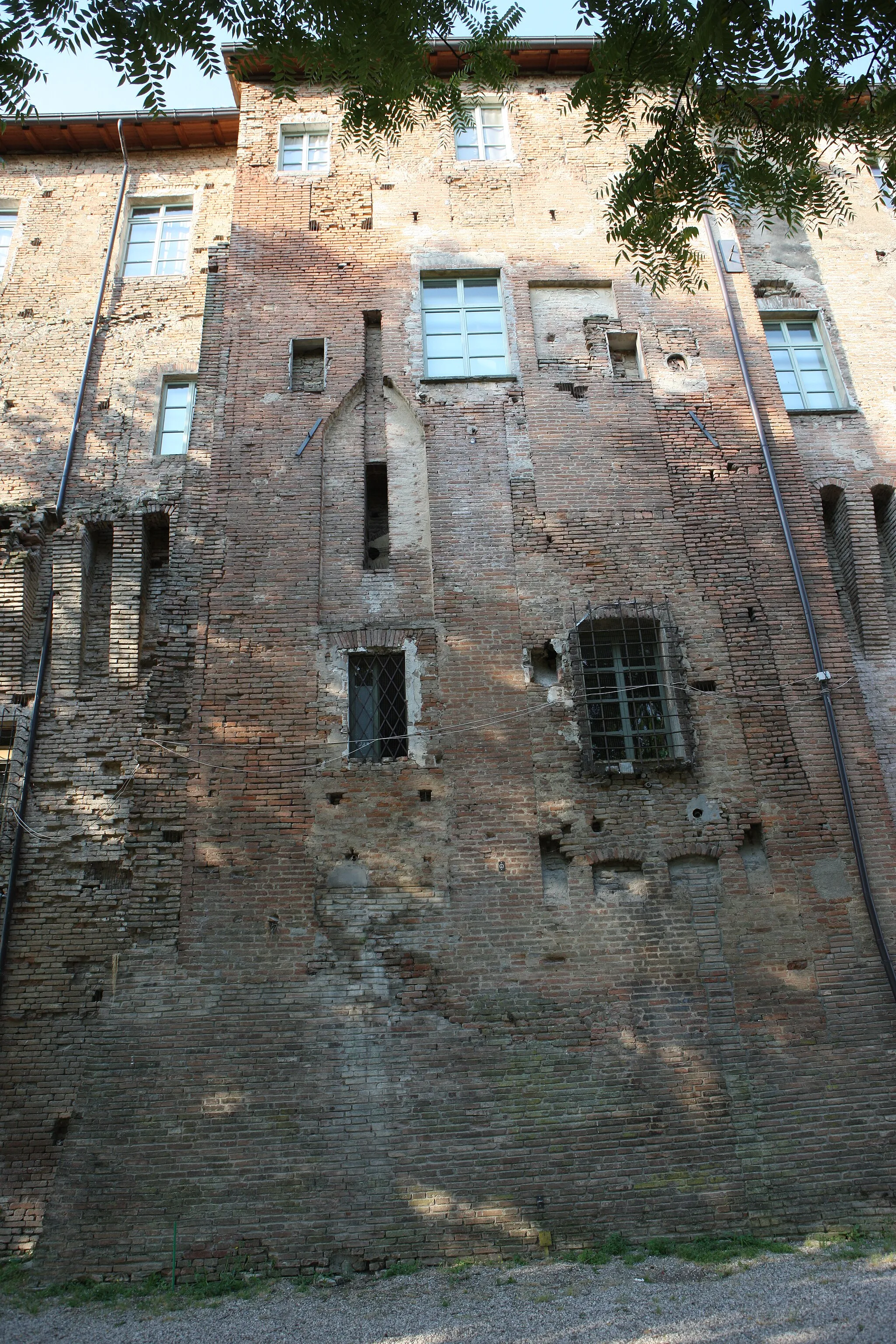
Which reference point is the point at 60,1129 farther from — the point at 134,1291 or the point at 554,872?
the point at 554,872

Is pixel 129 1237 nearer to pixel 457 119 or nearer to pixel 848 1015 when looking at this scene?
pixel 848 1015

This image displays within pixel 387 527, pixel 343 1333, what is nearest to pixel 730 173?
pixel 387 527

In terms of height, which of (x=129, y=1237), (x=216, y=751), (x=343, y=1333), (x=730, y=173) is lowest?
(x=343, y=1333)

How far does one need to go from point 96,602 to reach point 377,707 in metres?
3.63

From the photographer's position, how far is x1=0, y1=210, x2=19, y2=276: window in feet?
44.4

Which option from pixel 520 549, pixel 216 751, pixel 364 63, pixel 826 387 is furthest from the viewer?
pixel 826 387

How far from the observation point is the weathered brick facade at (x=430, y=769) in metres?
7.97

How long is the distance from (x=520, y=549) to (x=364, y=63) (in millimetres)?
5794

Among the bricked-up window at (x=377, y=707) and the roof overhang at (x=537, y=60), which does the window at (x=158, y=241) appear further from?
the bricked-up window at (x=377, y=707)

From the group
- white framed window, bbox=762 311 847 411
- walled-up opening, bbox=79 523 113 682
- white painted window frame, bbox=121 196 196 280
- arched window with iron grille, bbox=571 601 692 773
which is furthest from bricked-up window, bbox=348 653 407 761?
white painted window frame, bbox=121 196 196 280

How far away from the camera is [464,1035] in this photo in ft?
27.5

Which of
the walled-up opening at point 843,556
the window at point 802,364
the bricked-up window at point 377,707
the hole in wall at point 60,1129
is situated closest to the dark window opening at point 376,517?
the bricked-up window at point 377,707

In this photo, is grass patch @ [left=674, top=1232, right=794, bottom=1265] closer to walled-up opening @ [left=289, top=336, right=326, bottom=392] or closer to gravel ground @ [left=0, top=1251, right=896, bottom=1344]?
gravel ground @ [left=0, top=1251, right=896, bottom=1344]

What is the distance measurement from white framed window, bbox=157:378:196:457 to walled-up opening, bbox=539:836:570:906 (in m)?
6.80
